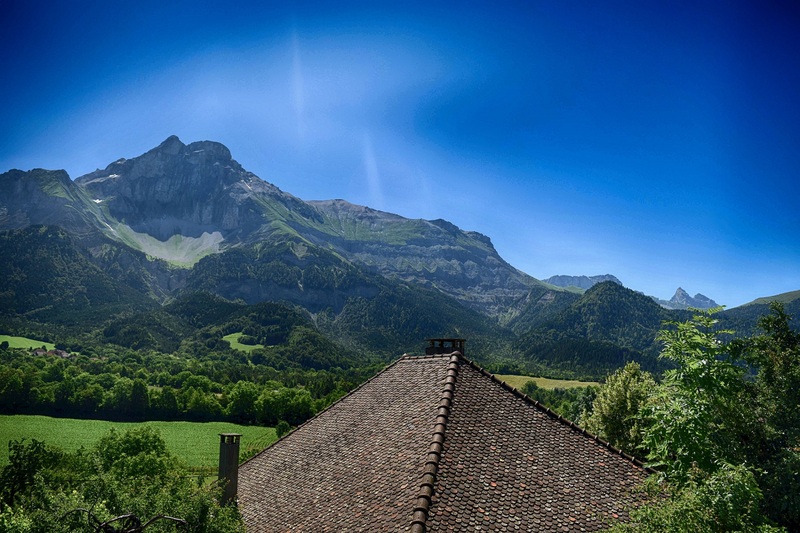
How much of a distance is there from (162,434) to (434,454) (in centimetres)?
9118

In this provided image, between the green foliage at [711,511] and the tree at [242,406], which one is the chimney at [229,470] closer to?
the green foliage at [711,511]

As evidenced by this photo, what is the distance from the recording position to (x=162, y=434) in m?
89.8

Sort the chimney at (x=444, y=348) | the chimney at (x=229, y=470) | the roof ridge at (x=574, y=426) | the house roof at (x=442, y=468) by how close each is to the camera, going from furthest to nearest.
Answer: the chimney at (x=444, y=348) < the chimney at (x=229, y=470) < the roof ridge at (x=574, y=426) < the house roof at (x=442, y=468)

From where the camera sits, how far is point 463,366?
62.9ft

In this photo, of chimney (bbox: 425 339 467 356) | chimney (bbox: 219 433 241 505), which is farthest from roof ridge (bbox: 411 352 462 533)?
chimney (bbox: 219 433 241 505)

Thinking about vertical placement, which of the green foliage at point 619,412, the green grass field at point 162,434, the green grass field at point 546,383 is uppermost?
the green foliage at point 619,412

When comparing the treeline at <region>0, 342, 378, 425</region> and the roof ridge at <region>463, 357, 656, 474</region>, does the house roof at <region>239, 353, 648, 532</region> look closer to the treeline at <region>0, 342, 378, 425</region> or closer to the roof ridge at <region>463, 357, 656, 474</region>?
the roof ridge at <region>463, 357, 656, 474</region>

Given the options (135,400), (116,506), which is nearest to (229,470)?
(116,506)

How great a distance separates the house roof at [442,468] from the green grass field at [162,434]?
54.6 m

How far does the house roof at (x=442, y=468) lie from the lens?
1337 cm

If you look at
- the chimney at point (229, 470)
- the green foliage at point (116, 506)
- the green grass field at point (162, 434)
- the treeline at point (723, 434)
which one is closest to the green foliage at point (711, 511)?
the treeline at point (723, 434)

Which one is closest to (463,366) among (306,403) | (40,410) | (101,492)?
(101,492)

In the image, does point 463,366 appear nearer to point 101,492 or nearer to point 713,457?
point 713,457

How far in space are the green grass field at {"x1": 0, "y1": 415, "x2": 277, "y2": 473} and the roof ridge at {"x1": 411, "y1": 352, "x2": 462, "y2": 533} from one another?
191 feet
